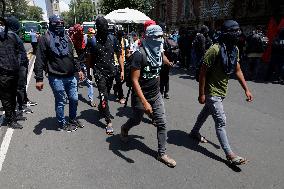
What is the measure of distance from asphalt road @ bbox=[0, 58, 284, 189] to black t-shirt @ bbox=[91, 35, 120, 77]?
3.45 feet

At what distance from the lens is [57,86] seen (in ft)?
17.7

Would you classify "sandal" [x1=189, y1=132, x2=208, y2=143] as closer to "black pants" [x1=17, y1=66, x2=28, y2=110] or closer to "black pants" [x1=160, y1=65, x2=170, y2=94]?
"black pants" [x1=160, y1=65, x2=170, y2=94]

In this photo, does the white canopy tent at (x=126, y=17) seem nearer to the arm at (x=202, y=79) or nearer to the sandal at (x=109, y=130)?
the sandal at (x=109, y=130)

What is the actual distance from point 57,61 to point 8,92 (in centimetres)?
120

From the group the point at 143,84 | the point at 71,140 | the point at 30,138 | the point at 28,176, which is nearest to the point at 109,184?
the point at 28,176

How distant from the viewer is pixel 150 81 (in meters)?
4.33

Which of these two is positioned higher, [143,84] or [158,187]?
[143,84]

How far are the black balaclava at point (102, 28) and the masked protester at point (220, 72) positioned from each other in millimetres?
2020

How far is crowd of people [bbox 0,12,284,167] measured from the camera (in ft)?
13.8

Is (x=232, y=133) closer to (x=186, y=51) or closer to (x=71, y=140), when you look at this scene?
(x=71, y=140)

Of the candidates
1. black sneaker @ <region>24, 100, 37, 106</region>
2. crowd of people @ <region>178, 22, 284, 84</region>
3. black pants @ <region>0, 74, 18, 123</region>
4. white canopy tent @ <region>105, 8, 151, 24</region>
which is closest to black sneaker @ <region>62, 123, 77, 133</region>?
black pants @ <region>0, 74, 18, 123</region>

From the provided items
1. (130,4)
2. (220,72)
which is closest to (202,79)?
(220,72)

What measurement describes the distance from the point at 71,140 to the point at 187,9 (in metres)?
32.0

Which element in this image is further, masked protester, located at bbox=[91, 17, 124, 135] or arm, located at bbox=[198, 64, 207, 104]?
masked protester, located at bbox=[91, 17, 124, 135]
